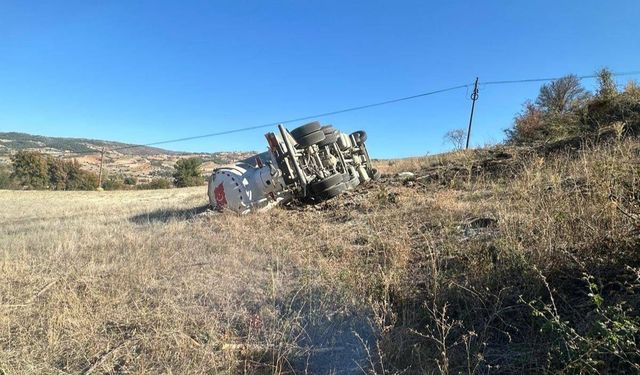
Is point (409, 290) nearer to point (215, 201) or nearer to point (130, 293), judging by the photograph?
point (130, 293)

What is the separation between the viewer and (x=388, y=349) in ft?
8.59

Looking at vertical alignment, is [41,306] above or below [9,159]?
below

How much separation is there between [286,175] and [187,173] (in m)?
50.3

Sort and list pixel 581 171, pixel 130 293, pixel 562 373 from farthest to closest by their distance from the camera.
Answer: pixel 581 171
pixel 130 293
pixel 562 373

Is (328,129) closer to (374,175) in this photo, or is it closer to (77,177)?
(374,175)

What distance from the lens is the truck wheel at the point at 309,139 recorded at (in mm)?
8523

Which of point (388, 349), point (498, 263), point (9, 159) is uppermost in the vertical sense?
point (9, 159)

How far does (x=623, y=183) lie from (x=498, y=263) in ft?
4.86

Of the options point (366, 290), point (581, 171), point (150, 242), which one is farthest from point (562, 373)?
point (150, 242)

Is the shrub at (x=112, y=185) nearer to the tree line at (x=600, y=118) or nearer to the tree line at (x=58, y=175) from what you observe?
the tree line at (x=58, y=175)

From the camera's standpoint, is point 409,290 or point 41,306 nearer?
point 409,290

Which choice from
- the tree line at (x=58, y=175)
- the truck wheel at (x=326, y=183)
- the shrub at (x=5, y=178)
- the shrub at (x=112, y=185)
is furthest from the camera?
→ the shrub at (x=5, y=178)

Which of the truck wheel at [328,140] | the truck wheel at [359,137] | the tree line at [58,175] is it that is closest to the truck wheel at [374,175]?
the truck wheel at [359,137]

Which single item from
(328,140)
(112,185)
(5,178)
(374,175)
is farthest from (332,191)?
(5,178)
